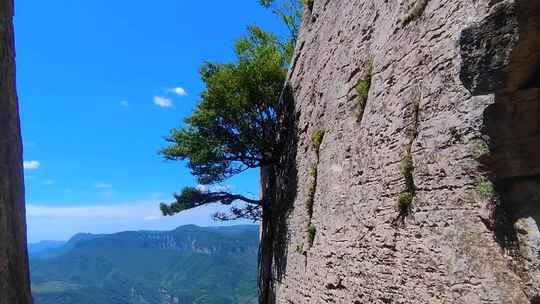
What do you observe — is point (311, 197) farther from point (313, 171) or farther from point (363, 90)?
point (363, 90)

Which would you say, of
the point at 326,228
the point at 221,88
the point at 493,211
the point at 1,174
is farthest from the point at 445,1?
the point at 221,88

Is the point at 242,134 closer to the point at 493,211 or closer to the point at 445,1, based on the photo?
the point at 445,1

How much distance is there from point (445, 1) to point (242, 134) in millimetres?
10604

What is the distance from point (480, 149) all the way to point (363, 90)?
380 cm

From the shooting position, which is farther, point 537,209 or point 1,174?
point 1,174

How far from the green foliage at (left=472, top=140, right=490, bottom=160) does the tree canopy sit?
34.3ft

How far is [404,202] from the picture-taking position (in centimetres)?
705

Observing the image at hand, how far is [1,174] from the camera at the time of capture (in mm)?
6523

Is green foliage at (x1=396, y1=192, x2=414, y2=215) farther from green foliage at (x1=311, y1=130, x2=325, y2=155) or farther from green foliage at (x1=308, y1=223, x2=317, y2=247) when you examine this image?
green foliage at (x1=311, y1=130, x2=325, y2=155)

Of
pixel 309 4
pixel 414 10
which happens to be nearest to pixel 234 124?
pixel 309 4

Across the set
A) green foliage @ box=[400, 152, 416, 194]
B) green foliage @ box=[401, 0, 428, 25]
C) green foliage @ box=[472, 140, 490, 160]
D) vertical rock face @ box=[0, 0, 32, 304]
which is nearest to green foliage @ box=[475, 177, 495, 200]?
green foliage @ box=[472, 140, 490, 160]

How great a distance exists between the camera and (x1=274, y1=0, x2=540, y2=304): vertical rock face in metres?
4.93

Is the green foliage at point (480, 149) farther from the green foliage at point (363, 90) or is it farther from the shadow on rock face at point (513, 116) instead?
the green foliage at point (363, 90)

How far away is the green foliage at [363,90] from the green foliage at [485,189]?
3.73 metres
